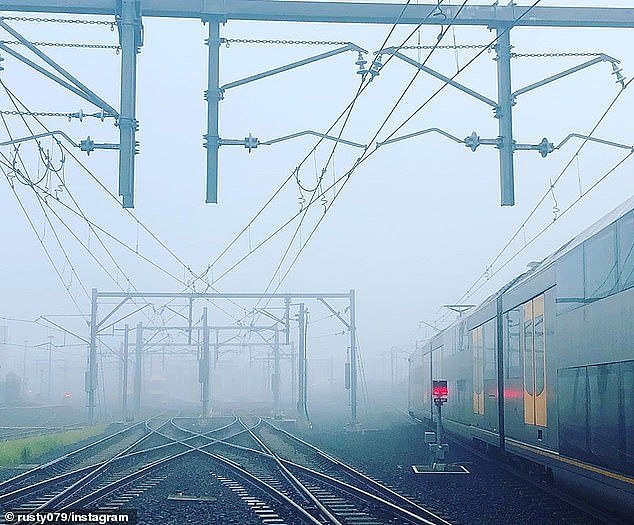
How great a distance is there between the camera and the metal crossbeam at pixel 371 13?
41.9 feet

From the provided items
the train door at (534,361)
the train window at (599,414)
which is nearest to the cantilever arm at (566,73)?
the train door at (534,361)

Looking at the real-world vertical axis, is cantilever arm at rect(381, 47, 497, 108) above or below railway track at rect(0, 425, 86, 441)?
above

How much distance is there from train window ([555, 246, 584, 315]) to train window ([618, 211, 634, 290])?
1.50 m

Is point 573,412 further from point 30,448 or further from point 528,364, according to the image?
point 30,448

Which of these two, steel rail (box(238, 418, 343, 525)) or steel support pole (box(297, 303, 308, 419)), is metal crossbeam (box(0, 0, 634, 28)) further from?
steel support pole (box(297, 303, 308, 419))

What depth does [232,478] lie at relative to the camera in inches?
789

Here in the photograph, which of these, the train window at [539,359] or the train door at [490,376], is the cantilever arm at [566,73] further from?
the train door at [490,376]

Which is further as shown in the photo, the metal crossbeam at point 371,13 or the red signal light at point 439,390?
the red signal light at point 439,390

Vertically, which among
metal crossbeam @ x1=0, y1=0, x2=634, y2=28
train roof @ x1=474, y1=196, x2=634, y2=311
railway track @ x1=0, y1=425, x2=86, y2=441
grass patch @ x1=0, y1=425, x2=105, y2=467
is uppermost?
metal crossbeam @ x1=0, y1=0, x2=634, y2=28

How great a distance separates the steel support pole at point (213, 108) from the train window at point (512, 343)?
6.42m

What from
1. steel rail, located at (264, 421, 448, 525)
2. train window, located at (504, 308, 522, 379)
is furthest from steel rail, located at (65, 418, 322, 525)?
train window, located at (504, 308, 522, 379)

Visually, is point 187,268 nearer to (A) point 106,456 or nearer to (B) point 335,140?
(A) point 106,456

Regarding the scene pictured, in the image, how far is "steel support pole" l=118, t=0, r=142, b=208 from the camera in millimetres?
12547

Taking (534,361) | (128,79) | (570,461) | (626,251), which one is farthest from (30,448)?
(626,251)
